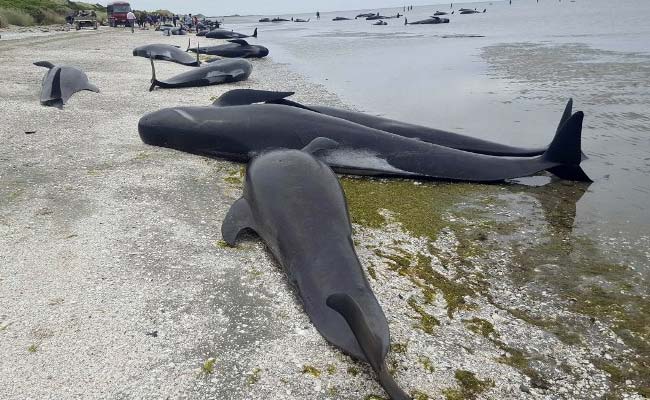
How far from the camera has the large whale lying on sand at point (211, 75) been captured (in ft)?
44.7

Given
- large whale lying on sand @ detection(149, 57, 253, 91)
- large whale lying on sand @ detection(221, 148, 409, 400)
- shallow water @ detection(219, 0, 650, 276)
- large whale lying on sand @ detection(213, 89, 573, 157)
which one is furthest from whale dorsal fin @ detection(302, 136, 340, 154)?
large whale lying on sand @ detection(149, 57, 253, 91)

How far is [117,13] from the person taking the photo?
50750 millimetres

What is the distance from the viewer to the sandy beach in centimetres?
302

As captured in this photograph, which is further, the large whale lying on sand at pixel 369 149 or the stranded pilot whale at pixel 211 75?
the stranded pilot whale at pixel 211 75

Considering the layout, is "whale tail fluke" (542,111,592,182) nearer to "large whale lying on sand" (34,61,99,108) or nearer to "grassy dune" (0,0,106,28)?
"large whale lying on sand" (34,61,99,108)

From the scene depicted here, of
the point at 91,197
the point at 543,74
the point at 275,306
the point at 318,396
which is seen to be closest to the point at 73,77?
the point at 91,197

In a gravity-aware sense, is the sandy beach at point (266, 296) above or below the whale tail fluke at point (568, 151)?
below

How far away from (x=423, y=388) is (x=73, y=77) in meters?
11.3

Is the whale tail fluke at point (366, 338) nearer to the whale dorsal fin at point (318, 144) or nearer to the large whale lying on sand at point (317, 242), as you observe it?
the large whale lying on sand at point (317, 242)

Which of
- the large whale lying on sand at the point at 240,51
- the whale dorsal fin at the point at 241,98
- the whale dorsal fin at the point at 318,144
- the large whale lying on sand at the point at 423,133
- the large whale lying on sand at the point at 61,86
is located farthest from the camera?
the large whale lying on sand at the point at 240,51

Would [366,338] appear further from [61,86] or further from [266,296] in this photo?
[61,86]

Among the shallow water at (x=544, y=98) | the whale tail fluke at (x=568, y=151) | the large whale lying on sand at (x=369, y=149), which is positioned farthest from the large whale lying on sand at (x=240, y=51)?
the whale tail fluke at (x=568, y=151)

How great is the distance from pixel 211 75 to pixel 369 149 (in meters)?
8.97

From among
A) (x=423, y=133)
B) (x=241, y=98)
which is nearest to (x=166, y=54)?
(x=241, y=98)
